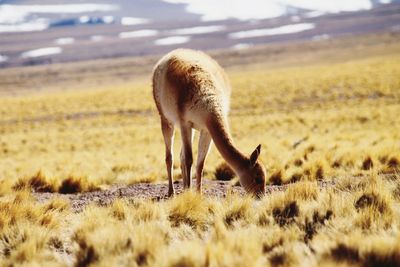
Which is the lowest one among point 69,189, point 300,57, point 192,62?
point 300,57

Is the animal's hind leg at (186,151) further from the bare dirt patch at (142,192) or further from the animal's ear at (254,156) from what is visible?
the animal's ear at (254,156)

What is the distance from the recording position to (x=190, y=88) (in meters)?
5.19

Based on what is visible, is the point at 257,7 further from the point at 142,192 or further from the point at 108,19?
the point at 142,192

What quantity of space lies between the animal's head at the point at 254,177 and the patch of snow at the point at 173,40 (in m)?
90.7

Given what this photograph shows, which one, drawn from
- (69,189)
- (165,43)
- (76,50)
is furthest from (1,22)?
(69,189)

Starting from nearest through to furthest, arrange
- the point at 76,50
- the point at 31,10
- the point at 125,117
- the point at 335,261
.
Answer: the point at 335,261 → the point at 125,117 → the point at 76,50 → the point at 31,10

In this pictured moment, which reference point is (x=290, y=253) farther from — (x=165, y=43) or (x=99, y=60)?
(x=165, y=43)

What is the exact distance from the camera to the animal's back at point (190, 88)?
5.05m

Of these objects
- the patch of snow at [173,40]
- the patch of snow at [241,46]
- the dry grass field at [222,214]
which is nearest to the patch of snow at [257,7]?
the patch of snow at [173,40]

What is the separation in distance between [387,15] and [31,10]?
3114 inches

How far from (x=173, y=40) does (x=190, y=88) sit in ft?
314

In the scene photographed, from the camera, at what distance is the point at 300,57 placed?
65.9m

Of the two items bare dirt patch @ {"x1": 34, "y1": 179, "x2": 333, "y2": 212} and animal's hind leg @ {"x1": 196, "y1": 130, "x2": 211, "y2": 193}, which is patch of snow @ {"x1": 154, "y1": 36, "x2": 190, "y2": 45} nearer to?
bare dirt patch @ {"x1": 34, "y1": 179, "x2": 333, "y2": 212}

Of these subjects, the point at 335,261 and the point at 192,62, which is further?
the point at 192,62
